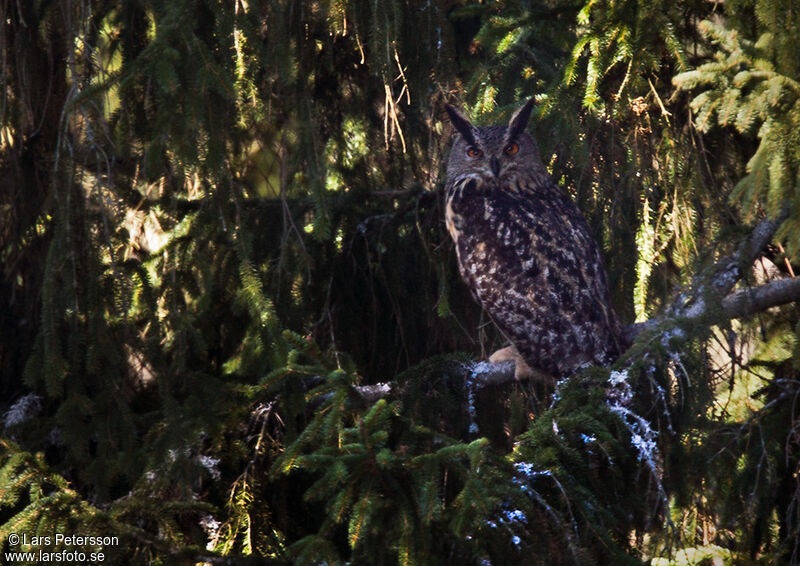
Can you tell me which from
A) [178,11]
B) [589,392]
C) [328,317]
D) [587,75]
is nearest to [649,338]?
[589,392]

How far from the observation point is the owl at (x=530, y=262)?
4.02 metres

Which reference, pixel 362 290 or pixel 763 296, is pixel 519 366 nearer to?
pixel 362 290

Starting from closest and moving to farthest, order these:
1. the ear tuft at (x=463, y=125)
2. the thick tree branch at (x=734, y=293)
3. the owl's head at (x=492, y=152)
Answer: the thick tree branch at (x=734, y=293) < the ear tuft at (x=463, y=125) < the owl's head at (x=492, y=152)

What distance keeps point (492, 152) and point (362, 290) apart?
1.05m

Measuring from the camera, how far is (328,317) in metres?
3.99

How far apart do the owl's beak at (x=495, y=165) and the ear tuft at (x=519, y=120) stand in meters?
0.13

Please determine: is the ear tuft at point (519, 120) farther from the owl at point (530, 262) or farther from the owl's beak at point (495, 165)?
the owl's beak at point (495, 165)

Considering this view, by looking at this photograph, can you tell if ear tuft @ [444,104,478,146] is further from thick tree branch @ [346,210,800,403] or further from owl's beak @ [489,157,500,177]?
thick tree branch @ [346,210,800,403]

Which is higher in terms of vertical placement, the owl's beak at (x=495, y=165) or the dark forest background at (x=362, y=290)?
the owl's beak at (x=495, y=165)

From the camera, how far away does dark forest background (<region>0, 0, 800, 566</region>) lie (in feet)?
7.53

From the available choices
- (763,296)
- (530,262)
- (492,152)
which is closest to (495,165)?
(492,152)

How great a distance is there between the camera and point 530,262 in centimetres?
421

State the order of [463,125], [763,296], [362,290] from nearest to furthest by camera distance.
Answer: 1. [763,296]
2. [362,290]
3. [463,125]

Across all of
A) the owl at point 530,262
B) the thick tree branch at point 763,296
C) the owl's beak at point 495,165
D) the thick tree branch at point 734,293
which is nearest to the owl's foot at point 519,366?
the owl at point 530,262
